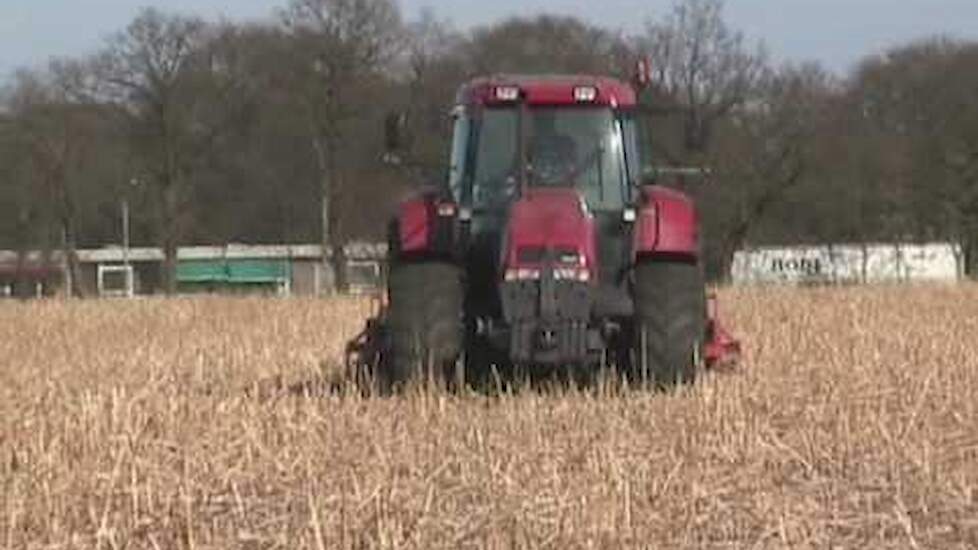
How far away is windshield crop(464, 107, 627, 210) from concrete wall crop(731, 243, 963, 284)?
104ft

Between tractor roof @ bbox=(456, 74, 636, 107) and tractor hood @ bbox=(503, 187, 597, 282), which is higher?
tractor roof @ bbox=(456, 74, 636, 107)

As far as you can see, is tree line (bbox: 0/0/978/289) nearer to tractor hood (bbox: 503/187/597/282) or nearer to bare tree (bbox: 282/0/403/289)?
bare tree (bbox: 282/0/403/289)

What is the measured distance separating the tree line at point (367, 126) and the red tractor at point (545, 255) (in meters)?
33.9

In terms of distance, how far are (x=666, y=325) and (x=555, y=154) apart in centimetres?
142

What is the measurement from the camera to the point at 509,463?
7.46 metres

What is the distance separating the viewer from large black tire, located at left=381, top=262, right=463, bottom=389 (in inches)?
426

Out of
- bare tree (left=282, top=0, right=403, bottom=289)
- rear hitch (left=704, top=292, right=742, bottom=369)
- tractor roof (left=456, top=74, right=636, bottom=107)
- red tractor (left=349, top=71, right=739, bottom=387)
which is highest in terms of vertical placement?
bare tree (left=282, top=0, right=403, bottom=289)

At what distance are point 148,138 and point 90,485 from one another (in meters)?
42.9

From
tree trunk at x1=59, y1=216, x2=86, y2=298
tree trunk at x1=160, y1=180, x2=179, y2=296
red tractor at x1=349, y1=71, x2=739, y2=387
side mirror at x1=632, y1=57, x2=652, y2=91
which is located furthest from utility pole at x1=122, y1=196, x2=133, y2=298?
red tractor at x1=349, y1=71, x2=739, y2=387

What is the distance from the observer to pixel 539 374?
37.9 feet

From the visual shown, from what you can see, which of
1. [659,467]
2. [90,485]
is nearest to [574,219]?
[659,467]

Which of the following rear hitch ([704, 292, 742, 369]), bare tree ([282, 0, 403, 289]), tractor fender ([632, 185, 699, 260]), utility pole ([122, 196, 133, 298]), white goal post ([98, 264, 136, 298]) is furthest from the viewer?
white goal post ([98, 264, 136, 298])

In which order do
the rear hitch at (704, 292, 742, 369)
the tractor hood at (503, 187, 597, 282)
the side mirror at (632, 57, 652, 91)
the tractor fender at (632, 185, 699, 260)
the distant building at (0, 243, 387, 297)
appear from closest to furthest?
the tractor hood at (503, 187, 597, 282) → the tractor fender at (632, 185, 699, 260) → the rear hitch at (704, 292, 742, 369) → the side mirror at (632, 57, 652, 91) → the distant building at (0, 243, 387, 297)

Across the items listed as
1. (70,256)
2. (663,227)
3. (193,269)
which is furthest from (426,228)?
(193,269)
